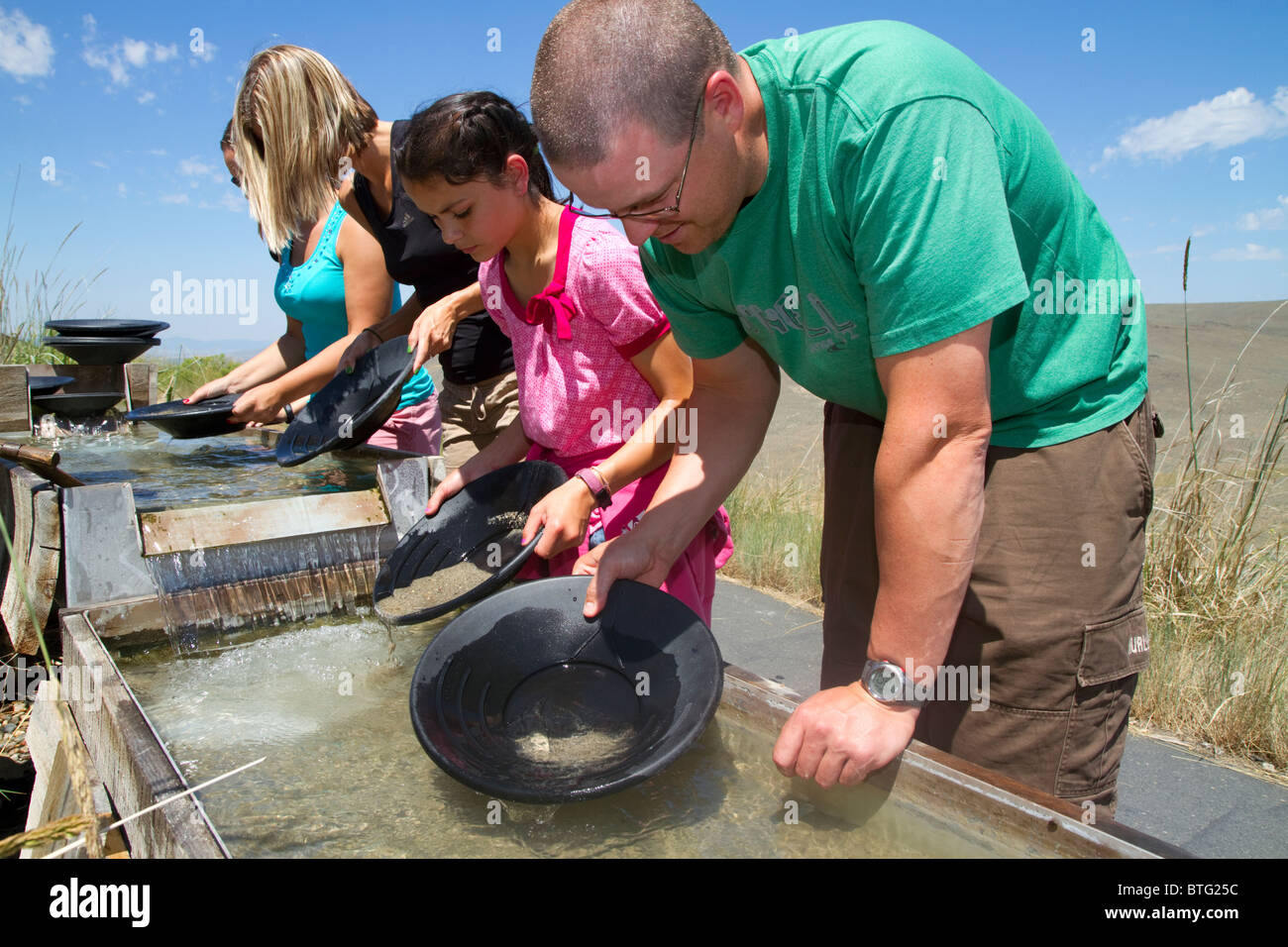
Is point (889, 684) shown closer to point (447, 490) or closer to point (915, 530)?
point (915, 530)

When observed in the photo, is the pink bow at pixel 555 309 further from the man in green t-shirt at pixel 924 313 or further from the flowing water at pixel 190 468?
the flowing water at pixel 190 468

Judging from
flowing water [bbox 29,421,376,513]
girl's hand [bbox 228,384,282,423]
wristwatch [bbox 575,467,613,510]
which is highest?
girl's hand [bbox 228,384,282,423]

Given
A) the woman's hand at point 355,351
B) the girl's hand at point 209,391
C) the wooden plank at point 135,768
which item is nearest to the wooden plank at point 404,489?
the woman's hand at point 355,351

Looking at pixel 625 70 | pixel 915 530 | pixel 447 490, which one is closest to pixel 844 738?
pixel 915 530

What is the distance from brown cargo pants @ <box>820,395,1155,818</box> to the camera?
1562mm

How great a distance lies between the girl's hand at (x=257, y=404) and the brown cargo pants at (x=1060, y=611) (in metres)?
2.78

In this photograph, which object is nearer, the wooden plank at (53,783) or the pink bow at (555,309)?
the wooden plank at (53,783)

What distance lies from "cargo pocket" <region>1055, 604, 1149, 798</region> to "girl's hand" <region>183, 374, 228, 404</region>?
367 centimetres

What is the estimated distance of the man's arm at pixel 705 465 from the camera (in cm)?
194

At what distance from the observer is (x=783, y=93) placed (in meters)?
1.44

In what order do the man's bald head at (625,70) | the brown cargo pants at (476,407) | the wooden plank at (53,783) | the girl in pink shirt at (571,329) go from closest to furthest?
1. the man's bald head at (625,70)
2. the wooden plank at (53,783)
3. the girl in pink shirt at (571,329)
4. the brown cargo pants at (476,407)

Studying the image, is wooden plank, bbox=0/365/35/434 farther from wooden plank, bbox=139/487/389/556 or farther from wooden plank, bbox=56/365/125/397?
wooden plank, bbox=139/487/389/556

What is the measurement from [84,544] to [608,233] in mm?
1763

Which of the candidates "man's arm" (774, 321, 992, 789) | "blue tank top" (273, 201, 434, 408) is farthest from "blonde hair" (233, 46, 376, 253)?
"man's arm" (774, 321, 992, 789)
